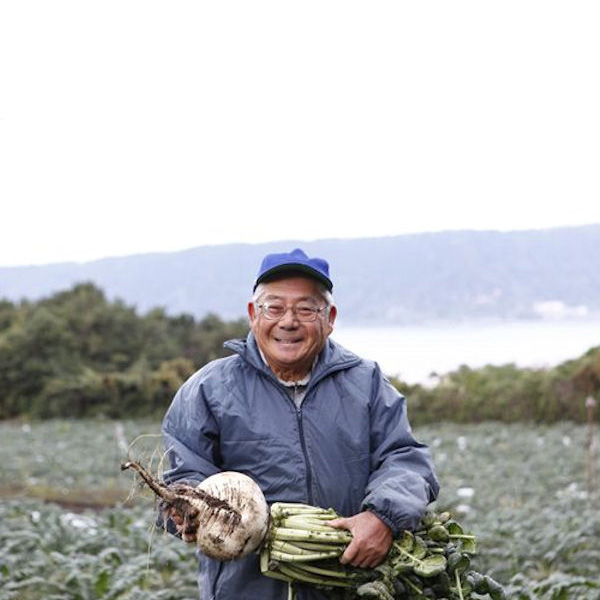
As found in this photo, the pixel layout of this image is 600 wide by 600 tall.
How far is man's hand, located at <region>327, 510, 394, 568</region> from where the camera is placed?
2.92 meters

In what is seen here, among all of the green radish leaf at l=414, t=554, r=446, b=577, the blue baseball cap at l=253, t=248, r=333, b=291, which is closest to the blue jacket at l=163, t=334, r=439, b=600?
the green radish leaf at l=414, t=554, r=446, b=577

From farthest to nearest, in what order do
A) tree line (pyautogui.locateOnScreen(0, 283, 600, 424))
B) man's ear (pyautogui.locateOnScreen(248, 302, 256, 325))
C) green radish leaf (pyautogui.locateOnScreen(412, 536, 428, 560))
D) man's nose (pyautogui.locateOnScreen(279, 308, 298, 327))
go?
1. tree line (pyautogui.locateOnScreen(0, 283, 600, 424))
2. man's ear (pyautogui.locateOnScreen(248, 302, 256, 325))
3. man's nose (pyautogui.locateOnScreen(279, 308, 298, 327))
4. green radish leaf (pyautogui.locateOnScreen(412, 536, 428, 560))

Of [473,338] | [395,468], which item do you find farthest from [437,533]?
[473,338]

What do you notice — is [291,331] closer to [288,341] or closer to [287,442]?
[288,341]

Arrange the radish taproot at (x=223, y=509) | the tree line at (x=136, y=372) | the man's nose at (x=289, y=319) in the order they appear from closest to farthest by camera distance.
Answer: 1. the radish taproot at (x=223, y=509)
2. the man's nose at (x=289, y=319)
3. the tree line at (x=136, y=372)

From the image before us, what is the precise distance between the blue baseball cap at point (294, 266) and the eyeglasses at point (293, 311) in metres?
0.09

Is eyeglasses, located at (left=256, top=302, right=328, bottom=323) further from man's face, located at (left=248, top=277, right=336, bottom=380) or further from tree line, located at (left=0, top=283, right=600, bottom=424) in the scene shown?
tree line, located at (left=0, top=283, right=600, bottom=424)

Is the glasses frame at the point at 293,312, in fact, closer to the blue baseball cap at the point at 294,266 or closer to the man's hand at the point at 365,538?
the blue baseball cap at the point at 294,266

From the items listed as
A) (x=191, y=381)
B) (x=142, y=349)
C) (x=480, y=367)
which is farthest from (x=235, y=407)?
(x=142, y=349)

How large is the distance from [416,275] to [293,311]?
5777 cm

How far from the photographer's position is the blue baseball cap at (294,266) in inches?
123

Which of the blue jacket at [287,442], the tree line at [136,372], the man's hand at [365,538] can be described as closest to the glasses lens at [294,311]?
the blue jacket at [287,442]

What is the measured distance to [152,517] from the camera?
14.5ft

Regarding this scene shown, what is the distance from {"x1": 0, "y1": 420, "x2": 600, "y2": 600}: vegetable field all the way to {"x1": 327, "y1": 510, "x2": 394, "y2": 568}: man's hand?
58 centimetres
